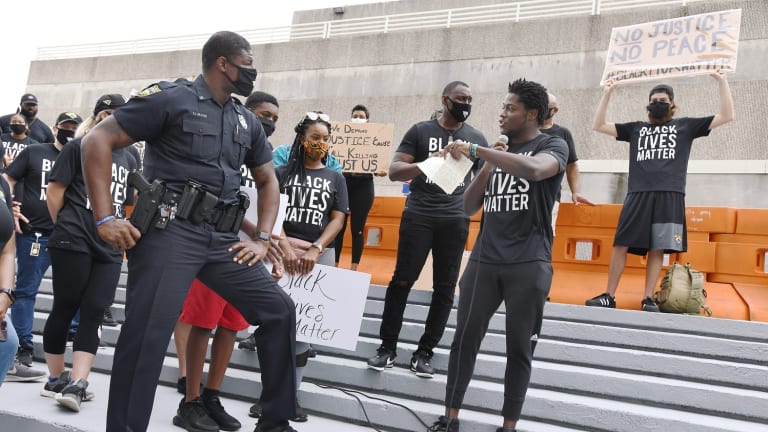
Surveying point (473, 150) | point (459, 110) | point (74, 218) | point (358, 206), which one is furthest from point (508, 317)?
point (358, 206)

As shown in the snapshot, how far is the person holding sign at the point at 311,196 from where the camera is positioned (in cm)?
508

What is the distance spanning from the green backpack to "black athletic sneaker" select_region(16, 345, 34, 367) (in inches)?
216

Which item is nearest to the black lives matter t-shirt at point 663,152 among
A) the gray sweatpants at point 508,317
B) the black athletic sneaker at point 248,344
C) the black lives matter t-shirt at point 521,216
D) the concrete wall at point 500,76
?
the black lives matter t-shirt at point 521,216

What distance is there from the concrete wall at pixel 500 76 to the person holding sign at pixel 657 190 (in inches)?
236

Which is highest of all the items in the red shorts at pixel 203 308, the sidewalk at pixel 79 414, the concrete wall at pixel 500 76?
the concrete wall at pixel 500 76

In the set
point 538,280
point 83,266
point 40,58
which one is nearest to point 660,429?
point 538,280

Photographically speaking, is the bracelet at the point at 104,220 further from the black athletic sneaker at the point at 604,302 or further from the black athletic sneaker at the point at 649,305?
the black athletic sneaker at the point at 649,305

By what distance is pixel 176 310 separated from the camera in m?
3.48

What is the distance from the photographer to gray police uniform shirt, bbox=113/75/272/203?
3490mm

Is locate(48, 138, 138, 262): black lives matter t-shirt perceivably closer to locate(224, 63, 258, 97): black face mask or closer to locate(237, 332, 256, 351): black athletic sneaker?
locate(237, 332, 256, 351): black athletic sneaker

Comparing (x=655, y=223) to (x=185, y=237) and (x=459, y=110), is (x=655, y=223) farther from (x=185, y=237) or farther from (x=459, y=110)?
(x=185, y=237)

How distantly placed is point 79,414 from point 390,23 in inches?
601

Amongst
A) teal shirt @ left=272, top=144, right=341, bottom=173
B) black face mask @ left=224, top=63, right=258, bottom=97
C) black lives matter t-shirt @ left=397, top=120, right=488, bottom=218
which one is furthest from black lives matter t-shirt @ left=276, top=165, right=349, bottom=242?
black face mask @ left=224, top=63, right=258, bottom=97

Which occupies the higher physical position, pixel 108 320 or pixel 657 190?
pixel 657 190
